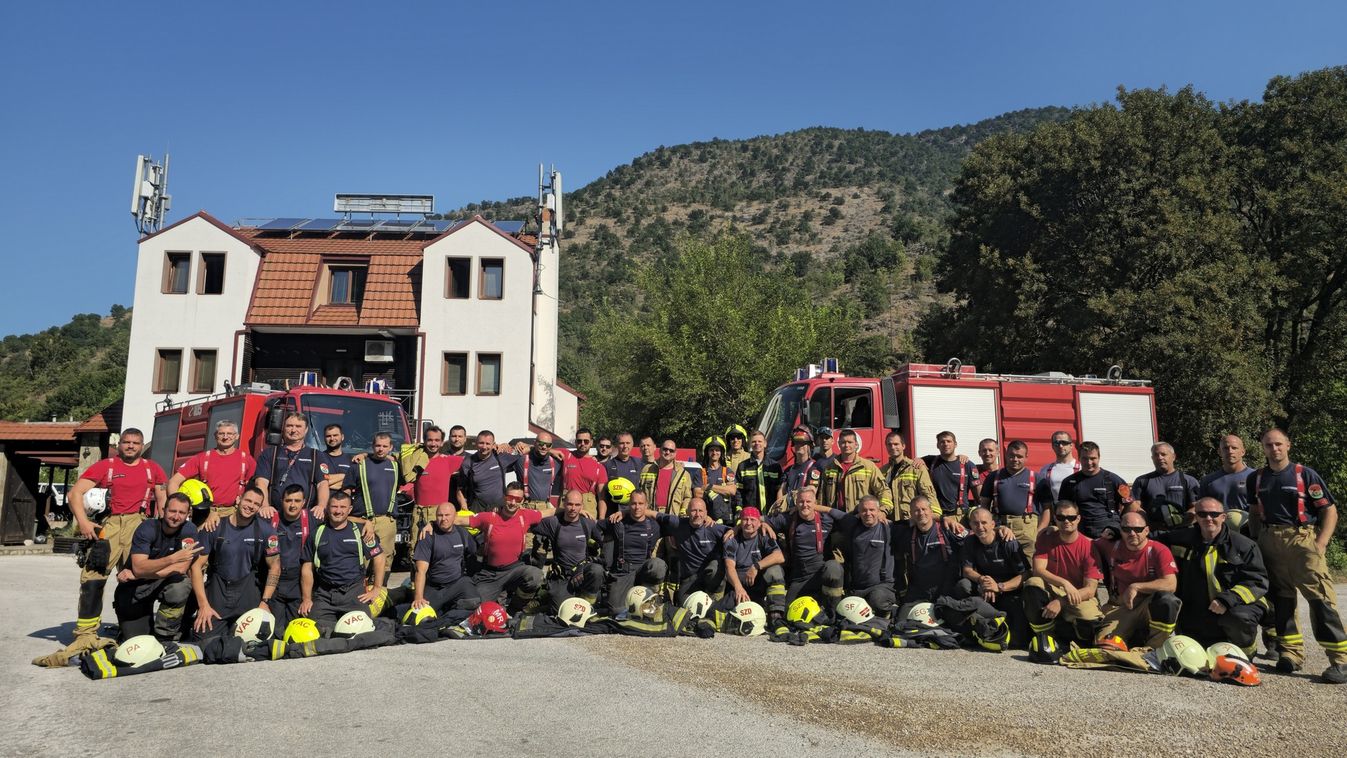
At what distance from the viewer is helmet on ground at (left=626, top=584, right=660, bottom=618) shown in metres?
8.89

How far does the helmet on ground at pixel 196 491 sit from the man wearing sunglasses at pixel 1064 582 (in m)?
7.61

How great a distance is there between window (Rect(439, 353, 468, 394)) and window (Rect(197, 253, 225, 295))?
690 centimetres

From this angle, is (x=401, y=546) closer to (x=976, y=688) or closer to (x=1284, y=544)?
(x=976, y=688)

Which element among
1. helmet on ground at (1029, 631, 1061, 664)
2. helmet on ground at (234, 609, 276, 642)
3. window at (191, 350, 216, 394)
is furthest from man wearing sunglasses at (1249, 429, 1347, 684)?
window at (191, 350, 216, 394)

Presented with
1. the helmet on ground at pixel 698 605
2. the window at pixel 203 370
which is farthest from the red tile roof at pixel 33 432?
the helmet on ground at pixel 698 605

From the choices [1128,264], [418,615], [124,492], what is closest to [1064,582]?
[418,615]

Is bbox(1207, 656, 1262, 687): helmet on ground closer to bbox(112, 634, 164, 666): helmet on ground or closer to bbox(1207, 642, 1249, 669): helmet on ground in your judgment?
bbox(1207, 642, 1249, 669): helmet on ground

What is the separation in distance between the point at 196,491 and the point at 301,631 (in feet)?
6.50

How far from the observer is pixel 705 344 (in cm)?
2805

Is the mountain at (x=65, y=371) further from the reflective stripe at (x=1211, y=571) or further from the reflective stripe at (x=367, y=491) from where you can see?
the reflective stripe at (x=1211, y=571)

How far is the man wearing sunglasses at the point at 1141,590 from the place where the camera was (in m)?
7.52

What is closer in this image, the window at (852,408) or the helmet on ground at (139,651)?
the helmet on ground at (139,651)

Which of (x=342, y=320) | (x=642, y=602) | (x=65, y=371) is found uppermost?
(x=65, y=371)

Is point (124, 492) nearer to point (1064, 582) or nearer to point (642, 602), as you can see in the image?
point (642, 602)
